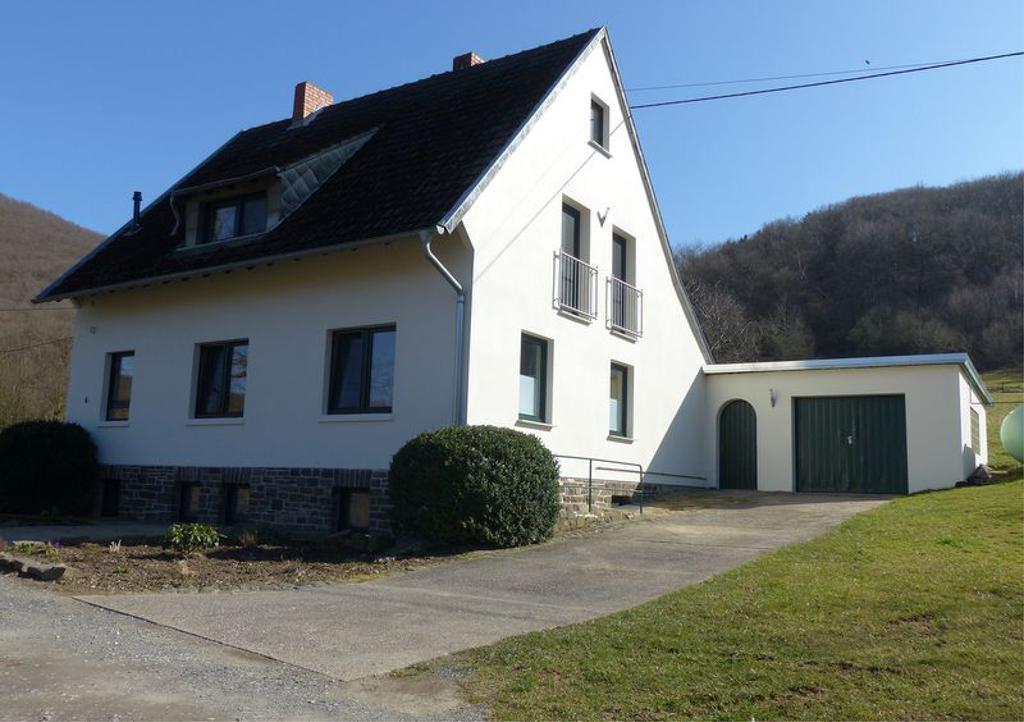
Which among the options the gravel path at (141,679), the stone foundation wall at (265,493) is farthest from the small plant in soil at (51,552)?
the stone foundation wall at (265,493)

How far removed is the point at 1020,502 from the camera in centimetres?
1374

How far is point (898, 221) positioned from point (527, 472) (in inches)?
2582

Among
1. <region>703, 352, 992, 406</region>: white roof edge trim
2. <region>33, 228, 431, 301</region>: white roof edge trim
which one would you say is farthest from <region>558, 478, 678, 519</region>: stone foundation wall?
<region>33, 228, 431, 301</region>: white roof edge trim

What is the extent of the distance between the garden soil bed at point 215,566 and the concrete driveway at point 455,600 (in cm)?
53

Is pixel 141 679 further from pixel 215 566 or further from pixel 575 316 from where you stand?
pixel 575 316

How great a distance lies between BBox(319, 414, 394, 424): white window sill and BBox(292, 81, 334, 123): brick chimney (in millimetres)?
9544

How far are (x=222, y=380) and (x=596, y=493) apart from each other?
697 cm

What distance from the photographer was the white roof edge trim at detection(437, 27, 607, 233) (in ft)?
43.6

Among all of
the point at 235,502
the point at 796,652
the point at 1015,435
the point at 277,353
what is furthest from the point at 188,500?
the point at 1015,435

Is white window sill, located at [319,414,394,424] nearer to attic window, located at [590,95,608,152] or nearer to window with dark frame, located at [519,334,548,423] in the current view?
window with dark frame, located at [519,334,548,423]

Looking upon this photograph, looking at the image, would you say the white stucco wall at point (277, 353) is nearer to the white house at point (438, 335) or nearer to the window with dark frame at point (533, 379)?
the white house at point (438, 335)

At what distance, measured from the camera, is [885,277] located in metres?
65.8

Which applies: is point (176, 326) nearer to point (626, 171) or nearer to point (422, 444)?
point (422, 444)

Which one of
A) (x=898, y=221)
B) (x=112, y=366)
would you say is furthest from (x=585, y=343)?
(x=898, y=221)
